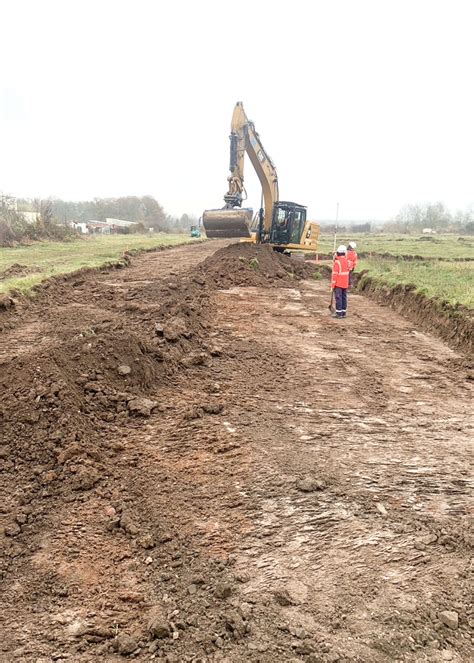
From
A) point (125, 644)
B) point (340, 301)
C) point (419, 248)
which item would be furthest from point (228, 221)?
point (419, 248)

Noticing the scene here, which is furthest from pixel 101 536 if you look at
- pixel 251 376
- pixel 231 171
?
pixel 231 171

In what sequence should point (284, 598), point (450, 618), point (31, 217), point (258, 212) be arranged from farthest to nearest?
1. point (31, 217)
2. point (258, 212)
3. point (284, 598)
4. point (450, 618)

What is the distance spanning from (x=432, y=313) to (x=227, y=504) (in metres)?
8.34

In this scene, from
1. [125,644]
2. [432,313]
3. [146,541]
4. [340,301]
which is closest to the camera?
[125,644]

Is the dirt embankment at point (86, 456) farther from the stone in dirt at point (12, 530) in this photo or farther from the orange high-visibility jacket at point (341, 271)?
the orange high-visibility jacket at point (341, 271)

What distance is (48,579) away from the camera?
2893mm

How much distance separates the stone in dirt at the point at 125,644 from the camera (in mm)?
2387

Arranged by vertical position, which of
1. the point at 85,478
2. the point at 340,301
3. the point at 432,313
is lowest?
the point at 85,478

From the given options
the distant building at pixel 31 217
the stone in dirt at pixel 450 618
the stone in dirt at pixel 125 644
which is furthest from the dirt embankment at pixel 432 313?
the distant building at pixel 31 217

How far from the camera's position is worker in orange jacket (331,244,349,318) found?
10.4 metres

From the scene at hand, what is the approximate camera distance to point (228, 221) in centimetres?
1822

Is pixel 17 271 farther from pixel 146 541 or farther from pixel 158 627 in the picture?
pixel 158 627

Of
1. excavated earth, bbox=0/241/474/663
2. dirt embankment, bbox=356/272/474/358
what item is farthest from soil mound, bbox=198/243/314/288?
excavated earth, bbox=0/241/474/663

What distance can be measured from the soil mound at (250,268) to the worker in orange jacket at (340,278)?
13.4ft
